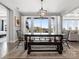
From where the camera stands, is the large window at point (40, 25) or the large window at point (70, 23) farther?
the large window at point (70, 23)

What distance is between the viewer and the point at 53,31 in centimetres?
1630

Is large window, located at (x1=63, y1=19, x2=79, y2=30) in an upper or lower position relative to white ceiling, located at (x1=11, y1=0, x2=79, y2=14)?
lower

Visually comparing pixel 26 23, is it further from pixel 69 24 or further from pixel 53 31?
pixel 69 24

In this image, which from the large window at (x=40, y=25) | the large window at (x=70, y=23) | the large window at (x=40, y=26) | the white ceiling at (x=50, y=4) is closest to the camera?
the white ceiling at (x=50, y=4)

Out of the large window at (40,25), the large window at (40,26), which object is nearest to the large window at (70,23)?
the large window at (40,25)

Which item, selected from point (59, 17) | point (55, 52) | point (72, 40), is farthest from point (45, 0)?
point (59, 17)

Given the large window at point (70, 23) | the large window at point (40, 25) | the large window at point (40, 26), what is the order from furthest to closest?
the large window at point (70, 23), the large window at point (40, 26), the large window at point (40, 25)

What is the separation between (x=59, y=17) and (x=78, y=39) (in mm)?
3996

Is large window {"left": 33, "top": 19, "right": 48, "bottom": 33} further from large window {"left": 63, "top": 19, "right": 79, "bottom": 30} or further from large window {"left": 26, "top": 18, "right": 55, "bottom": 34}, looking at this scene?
large window {"left": 63, "top": 19, "right": 79, "bottom": 30}

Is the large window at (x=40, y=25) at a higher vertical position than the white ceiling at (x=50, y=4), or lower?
lower

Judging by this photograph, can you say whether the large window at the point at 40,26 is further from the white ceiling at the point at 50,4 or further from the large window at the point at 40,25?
the white ceiling at the point at 50,4

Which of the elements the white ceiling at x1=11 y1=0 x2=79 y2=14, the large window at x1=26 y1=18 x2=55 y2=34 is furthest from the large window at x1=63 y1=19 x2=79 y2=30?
the white ceiling at x1=11 y1=0 x2=79 y2=14

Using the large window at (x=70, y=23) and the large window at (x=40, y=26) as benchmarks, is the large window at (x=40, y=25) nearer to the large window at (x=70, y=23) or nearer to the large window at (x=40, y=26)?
the large window at (x=40, y=26)

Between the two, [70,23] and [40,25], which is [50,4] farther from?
[70,23]
